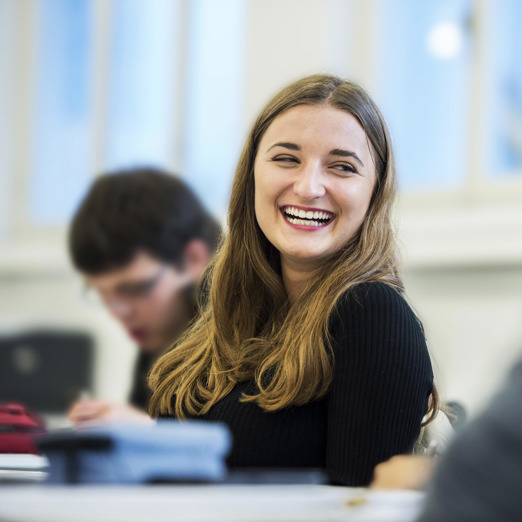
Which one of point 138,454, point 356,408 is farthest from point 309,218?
point 138,454

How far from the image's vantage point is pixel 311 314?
1478 millimetres

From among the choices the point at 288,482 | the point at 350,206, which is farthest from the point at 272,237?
the point at 288,482

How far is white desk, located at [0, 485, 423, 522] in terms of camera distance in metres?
0.76

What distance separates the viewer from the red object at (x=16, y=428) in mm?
1484

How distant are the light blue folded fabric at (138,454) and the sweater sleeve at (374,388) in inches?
15.3

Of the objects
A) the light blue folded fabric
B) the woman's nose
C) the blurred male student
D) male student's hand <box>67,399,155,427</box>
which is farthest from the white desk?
the blurred male student

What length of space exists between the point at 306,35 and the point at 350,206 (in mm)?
2530

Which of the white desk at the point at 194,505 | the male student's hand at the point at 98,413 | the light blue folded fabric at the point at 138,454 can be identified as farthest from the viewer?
the male student's hand at the point at 98,413

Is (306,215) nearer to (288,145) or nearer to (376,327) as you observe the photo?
(288,145)

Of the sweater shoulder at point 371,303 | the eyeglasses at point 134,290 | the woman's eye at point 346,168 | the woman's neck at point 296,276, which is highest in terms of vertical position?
the woman's eye at point 346,168

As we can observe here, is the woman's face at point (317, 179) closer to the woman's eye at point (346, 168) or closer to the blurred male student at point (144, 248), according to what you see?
the woman's eye at point (346, 168)

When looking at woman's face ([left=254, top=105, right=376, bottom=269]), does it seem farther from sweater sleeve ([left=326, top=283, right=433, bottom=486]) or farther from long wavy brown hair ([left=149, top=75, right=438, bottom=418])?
sweater sleeve ([left=326, top=283, right=433, bottom=486])

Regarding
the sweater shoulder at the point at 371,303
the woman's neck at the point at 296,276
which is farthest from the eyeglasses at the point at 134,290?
the sweater shoulder at the point at 371,303

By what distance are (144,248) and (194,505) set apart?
192cm
